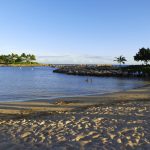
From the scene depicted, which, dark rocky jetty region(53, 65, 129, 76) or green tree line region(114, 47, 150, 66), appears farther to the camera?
green tree line region(114, 47, 150, 66)

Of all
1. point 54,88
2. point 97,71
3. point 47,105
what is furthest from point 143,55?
point 47,105

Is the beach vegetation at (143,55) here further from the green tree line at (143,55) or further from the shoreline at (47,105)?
the shoreline at (47,105)

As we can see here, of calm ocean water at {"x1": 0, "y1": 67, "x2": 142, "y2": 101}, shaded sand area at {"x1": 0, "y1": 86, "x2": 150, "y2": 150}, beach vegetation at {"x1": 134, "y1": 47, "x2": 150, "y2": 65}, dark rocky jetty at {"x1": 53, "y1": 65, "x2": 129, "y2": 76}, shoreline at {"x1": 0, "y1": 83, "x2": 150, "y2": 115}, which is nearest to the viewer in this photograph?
shaded sand area at {"x1": 0, "y1": 86, "x2": 150, "y2": 150}

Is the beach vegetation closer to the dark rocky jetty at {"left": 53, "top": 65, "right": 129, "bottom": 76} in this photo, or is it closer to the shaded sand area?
the dark rocky jetty at {"left": 53, "top": 65, "right": 129, "bottom": 76}

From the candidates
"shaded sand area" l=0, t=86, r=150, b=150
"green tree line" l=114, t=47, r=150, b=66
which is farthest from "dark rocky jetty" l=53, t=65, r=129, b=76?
"shaded sand area" l=0, t=86, r=150, b=150

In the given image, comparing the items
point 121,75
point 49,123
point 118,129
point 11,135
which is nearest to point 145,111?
point 118,129

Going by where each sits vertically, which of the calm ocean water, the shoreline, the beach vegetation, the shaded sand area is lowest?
the calm ocean water

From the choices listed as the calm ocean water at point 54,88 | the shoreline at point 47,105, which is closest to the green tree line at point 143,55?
the calm ocean water at point 54,88

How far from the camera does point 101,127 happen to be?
11.1 m

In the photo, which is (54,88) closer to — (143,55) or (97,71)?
(97,71)

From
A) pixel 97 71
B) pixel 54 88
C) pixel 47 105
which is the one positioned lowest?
pixel 54 88

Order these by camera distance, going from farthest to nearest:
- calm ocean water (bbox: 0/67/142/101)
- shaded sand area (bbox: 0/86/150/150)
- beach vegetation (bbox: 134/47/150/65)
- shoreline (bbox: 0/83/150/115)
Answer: beach vegetation (bbox: 134/47/150/65)
calm ocean water (bbox: 0/67/142/101)
shoreline (bbox: 0/83/150/115)
shaded sand area (bbox: 0/86/150/150)

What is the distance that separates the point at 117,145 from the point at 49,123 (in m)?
4.45

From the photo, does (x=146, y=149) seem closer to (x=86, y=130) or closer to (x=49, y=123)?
(x=86, y=130)
